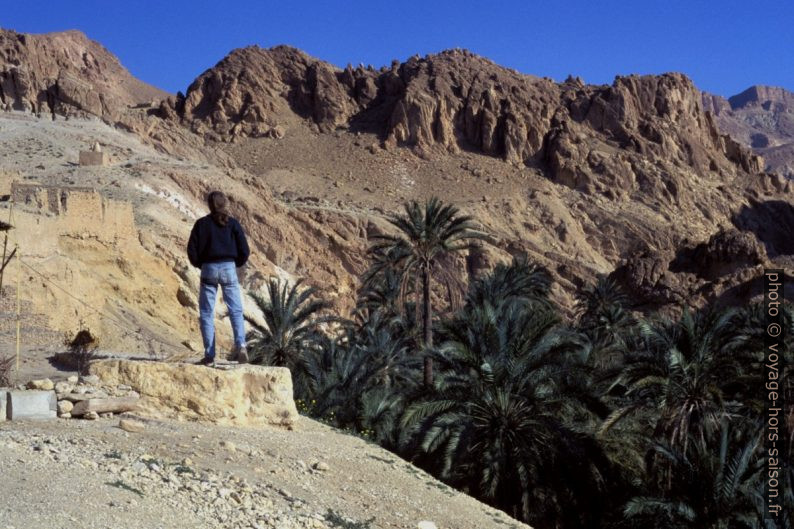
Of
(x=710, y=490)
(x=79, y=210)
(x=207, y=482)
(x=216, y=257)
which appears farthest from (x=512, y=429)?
(x=79, y=210)

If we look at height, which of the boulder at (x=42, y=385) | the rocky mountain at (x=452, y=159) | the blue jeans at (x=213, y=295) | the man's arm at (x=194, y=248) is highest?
the rocky mountain at (x=452, y=159)

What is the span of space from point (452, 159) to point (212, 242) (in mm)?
71910

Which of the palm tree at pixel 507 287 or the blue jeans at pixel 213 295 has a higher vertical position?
the palm tree at pixel 507 287

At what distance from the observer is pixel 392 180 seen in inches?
3007

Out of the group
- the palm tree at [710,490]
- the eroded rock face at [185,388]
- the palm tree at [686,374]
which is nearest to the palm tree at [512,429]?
the palm tree at [686,374]

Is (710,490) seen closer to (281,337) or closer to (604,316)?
(281,337)

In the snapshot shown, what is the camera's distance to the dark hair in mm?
9684

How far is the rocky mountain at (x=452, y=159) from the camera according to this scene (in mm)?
49781

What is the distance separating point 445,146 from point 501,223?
14.1 metres

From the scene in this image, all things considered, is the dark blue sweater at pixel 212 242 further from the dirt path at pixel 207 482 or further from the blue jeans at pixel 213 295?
the dirt path at pixel 207 482

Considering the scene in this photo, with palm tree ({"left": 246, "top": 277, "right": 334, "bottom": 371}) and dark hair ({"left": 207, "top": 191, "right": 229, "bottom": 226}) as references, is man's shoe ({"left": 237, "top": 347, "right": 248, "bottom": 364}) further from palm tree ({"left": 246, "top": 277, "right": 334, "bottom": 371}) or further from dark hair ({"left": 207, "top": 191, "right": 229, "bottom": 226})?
palm tree ({"left": 246, "top": 277, "right": 334, "bottom": 371})

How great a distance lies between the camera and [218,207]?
972 centimetres

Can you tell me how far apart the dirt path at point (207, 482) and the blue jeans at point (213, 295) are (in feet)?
3.06

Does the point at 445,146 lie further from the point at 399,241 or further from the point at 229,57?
the point at 399,241
